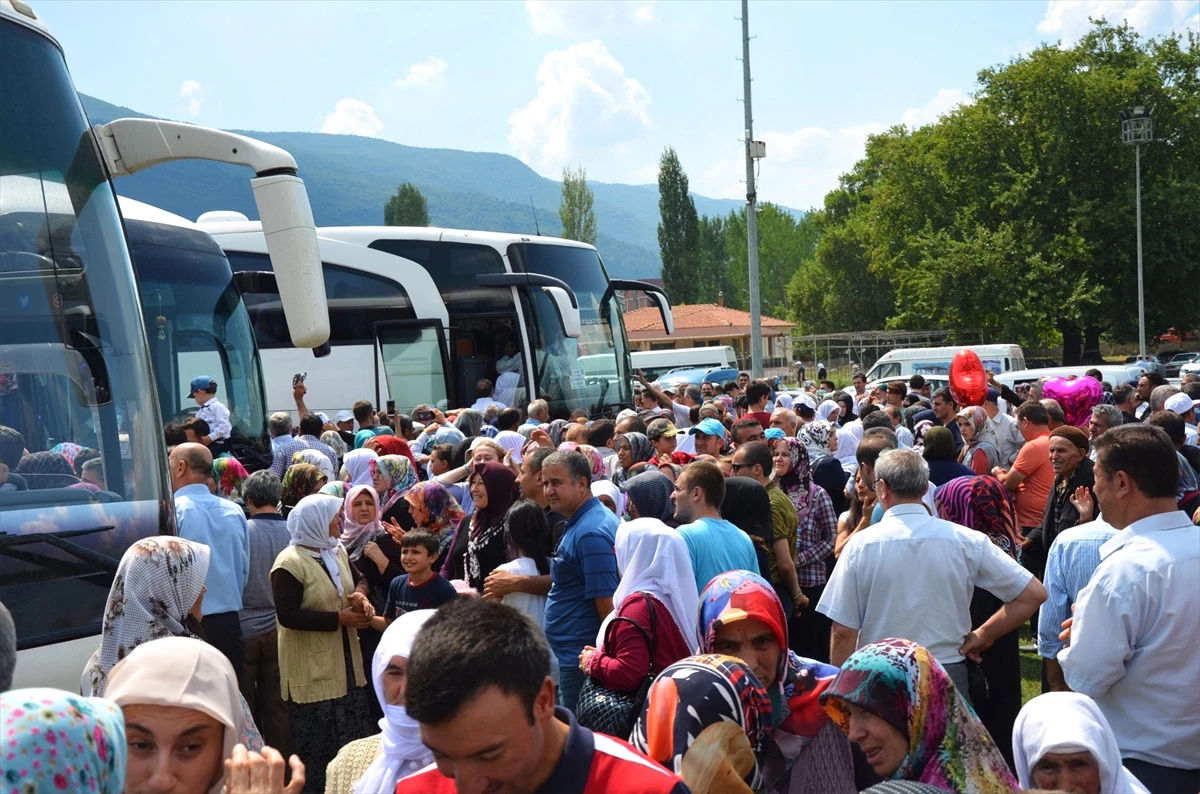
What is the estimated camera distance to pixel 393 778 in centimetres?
350

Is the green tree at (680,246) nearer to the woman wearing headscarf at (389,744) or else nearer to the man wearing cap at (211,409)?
the man wearing cap at (211,409)

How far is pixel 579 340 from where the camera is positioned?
58.1 ft

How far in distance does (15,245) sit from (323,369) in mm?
12480

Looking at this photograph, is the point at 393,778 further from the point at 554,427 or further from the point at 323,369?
the point at 323,369

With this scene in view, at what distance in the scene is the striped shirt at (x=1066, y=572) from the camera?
5.19m

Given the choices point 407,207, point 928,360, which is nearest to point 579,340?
point 928,360

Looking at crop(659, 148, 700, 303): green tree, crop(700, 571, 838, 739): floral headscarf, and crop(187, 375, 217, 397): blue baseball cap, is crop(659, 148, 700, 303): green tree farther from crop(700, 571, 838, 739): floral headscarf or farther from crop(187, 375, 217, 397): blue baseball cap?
crop(700, 571, 838, 739): floral headscarf

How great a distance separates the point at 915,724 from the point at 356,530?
4.38 m

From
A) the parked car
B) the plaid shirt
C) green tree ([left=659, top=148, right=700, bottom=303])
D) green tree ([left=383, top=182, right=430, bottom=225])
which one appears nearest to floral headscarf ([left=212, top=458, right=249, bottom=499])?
the plaid shirt

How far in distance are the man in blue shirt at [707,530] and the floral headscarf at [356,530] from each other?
80.2 inches

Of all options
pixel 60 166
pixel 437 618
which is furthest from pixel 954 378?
pixel 437 618

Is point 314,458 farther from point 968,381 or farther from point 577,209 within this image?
point 577,209

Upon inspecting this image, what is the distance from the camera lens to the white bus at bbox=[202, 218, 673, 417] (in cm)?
1702

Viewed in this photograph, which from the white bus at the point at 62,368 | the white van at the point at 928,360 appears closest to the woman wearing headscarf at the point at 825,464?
the white bus at the point at 62,368
